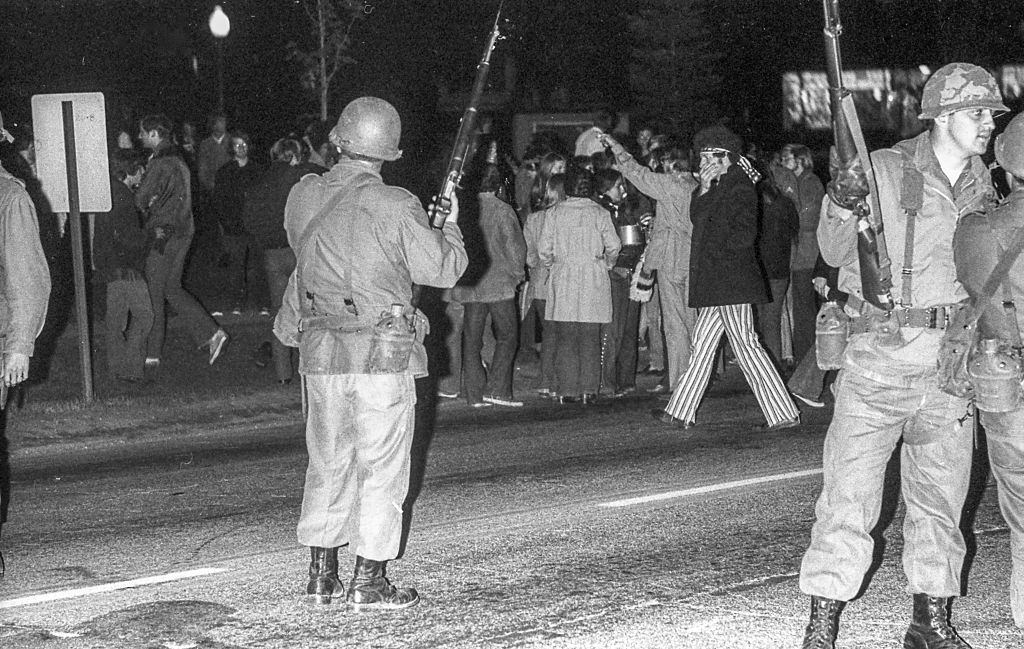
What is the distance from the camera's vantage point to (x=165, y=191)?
12148 mm

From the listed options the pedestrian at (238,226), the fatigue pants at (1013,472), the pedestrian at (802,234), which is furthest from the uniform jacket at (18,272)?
the pedestrian at (802,234)

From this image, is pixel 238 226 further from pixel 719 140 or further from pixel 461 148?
pixel 461 148

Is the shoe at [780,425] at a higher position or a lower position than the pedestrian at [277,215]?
lower

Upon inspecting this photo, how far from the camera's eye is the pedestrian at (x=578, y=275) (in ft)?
36.9

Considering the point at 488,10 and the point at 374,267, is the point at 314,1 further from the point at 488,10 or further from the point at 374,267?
the point at 374,267

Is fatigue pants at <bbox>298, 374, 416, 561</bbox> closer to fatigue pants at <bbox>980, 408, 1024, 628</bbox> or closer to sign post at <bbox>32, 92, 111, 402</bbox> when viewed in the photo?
fatigue pants at <bbox>980, 408, 1024, 628</bbox>

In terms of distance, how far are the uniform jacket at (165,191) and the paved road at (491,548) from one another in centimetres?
258

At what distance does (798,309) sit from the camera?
537 inches

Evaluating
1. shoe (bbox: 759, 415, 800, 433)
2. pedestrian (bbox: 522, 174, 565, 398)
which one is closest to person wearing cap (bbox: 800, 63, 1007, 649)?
shoe (bbox: 759, 415, 800, 433)

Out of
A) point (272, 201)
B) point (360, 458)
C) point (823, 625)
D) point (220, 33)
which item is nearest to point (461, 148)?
point (360, 458)

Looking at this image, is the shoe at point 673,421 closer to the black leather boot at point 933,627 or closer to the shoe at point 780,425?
the shoe at point 780,425

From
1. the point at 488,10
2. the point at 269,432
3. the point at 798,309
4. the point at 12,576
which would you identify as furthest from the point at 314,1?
the point at 12,576

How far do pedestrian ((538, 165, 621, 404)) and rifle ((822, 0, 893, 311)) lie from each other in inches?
249

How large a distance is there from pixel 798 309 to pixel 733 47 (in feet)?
95.7
